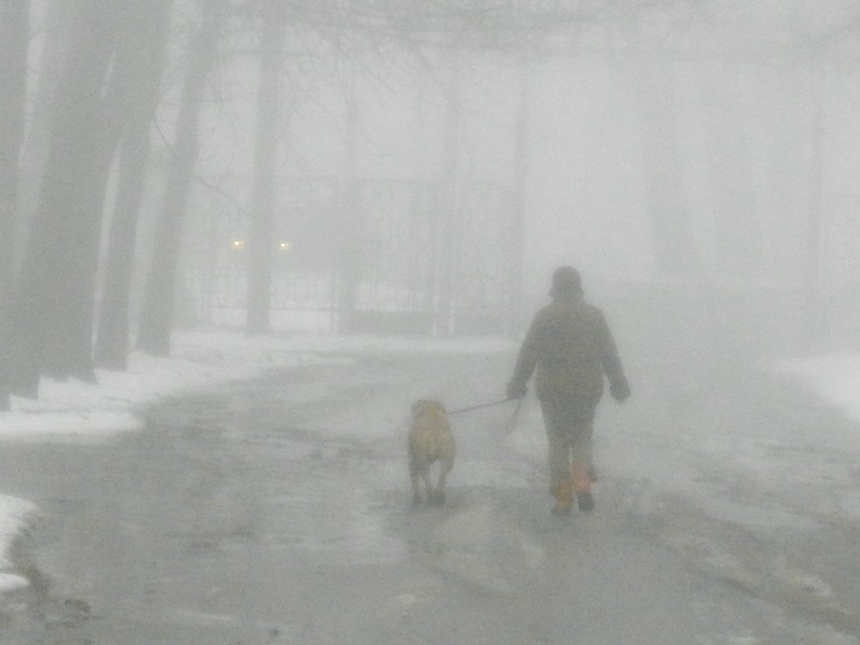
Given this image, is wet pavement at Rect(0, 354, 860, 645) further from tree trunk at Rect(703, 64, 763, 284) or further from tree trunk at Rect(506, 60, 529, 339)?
tree trunk at Rect(703, 64, 763, 284)

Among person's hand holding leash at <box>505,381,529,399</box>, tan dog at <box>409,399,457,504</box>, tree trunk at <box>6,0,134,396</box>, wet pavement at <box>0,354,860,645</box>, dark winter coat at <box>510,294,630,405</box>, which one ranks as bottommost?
wet pavement at <box>0,354,860,645</box>

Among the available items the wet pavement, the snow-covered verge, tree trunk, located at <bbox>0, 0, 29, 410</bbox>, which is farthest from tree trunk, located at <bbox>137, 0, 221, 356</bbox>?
tree trunk, located at <bbox>0, 0, 29, 410</bbox>

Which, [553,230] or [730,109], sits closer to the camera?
[730,109]

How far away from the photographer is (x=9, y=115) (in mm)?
16344

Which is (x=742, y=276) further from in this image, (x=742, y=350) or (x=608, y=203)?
(x=608, y=203)

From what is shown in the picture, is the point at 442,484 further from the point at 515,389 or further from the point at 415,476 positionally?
the point at 515,389

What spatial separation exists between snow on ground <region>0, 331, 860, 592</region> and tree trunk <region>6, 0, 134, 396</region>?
30.8 inches

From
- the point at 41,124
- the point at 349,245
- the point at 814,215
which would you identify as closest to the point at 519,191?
the point at 349,245

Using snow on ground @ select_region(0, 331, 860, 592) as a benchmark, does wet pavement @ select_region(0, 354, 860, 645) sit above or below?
below

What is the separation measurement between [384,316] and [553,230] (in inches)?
1515

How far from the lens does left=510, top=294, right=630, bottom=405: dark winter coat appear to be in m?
12.2

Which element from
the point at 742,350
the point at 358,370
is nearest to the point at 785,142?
the point at 742,350

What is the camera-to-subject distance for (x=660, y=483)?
44.7ft

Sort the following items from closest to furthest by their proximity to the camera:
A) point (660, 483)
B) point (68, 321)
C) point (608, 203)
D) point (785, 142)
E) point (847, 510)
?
point (847, 510) < point (660, 483) < point (68, 321) < point (785, 142) < point (608, 203)
